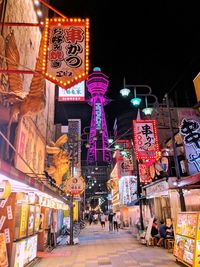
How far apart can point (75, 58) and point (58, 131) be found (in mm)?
18130

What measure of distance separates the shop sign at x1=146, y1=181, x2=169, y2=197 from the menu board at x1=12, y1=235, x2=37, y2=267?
349 inches

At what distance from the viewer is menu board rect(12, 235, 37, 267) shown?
7633 mm

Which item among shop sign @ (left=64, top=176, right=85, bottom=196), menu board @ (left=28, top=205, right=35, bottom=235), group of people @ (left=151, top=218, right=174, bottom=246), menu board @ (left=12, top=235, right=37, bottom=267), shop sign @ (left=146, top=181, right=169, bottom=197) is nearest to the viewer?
menu board @ (left=12, top=235, right=37, bottom=267)

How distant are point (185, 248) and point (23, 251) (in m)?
6.31

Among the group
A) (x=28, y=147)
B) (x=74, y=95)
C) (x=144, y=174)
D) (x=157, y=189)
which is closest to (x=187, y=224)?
(x=157, y=189)

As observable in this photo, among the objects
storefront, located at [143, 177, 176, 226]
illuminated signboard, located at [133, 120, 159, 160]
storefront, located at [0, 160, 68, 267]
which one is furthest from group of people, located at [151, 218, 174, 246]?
storefront, located at [0, 160, 68, 267]

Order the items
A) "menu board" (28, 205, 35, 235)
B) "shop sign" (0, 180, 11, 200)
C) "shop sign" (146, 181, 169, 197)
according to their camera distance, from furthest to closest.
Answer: "shop sign" (146, 181, 169, 197) < "menu board" (28, 205, 35, 235) < "shop sign" (0, 180, 11, 200)

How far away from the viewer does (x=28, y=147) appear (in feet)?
40.1

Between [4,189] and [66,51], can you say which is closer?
[4,189]

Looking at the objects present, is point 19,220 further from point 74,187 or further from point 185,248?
point 74,187

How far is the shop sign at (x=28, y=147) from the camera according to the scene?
398 inches

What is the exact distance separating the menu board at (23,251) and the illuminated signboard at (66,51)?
588 centimetres

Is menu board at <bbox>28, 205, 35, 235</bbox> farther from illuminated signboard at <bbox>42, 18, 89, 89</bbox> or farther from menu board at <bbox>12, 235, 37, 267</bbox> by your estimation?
illuminated signboard at <bbox>42, 18, 89, 89</bbox>

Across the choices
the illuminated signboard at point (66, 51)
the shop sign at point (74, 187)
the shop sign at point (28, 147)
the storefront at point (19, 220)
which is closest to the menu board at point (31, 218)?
the storefront at point (19, 220)
